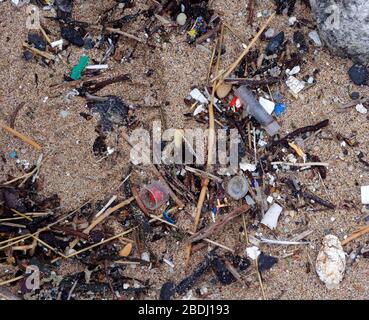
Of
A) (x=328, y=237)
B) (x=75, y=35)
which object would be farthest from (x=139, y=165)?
(x=328, y=237)

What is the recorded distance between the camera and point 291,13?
2.62 m

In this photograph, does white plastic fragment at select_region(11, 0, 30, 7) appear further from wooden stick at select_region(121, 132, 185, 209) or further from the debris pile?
wooden stick at select_region(121, 132, 185, 209)

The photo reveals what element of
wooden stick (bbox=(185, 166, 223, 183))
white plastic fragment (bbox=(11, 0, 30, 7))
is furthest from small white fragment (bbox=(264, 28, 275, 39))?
white plastic fragment (bbox=(11, 0, 30, 7))

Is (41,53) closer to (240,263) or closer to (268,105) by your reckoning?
(268,105)

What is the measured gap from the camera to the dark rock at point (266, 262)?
98.6 inches

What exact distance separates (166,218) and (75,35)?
1.05 meters

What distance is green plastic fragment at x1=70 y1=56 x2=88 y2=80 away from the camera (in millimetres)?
2668

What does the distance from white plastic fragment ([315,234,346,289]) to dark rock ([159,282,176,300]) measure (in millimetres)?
701

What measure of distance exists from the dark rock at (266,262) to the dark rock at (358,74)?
955mm

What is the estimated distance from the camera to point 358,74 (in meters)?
2.55

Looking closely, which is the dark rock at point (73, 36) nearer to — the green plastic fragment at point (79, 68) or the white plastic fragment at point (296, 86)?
the green plastic fragment at point (79, 68)

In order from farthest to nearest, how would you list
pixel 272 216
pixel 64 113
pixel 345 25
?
1. pixel 64 113
2. pixel 272 216
3. pixel 345 25

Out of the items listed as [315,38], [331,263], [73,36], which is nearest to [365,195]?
[331,263]

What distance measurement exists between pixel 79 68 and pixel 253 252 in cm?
128
